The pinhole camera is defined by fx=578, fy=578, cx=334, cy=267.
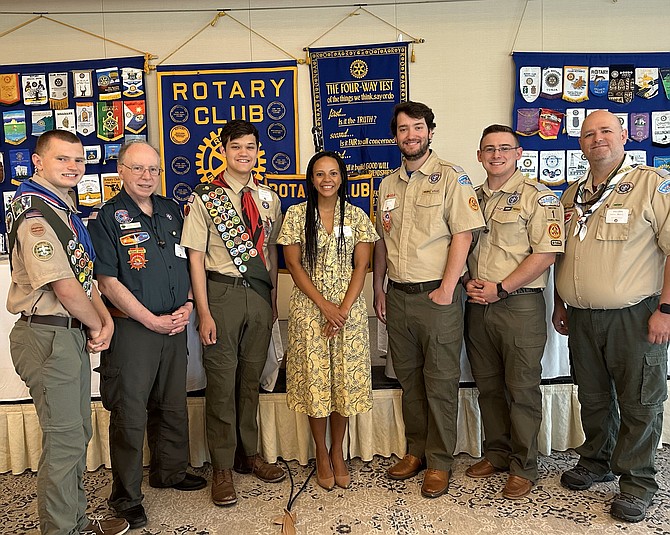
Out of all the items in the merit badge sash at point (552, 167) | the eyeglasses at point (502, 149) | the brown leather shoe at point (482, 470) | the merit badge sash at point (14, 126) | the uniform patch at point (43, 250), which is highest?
the merit badge sash at point (14, 126)

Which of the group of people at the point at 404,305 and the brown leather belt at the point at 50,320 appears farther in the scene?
the group of people at the point at 404,305

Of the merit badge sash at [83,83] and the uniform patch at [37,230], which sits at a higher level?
the merit badge sash at [83,83]

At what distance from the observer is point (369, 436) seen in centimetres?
302

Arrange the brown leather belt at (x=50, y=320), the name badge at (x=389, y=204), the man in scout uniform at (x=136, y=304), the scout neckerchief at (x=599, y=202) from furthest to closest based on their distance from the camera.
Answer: the name badge at (x=389, y=204) < the scout neckerchief at (x=599, y=202) < the man in scout uniform at (x=136, y=304) < the brown leather belt at (x=50, y=320)

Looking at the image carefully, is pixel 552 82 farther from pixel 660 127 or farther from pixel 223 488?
pixel 223 488

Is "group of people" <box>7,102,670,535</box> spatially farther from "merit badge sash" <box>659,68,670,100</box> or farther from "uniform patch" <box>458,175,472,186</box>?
"merit badge sash" <box>659,68,670,100</box>

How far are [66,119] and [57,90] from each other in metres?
0.24

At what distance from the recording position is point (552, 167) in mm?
4793

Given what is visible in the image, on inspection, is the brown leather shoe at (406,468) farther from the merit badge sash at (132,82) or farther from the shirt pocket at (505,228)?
the merit badge sash at (132,82)

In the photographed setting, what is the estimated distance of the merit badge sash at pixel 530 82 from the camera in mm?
4676

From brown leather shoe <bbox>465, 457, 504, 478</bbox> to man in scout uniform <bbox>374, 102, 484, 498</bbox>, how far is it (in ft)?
0.53

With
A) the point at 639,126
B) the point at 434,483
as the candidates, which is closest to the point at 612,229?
the point at 434,483

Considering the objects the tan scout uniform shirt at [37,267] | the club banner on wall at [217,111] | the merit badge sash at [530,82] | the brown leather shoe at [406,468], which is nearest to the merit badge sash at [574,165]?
the merit badge sash at [530,82]

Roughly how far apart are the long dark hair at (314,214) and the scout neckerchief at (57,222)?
3.11ft
